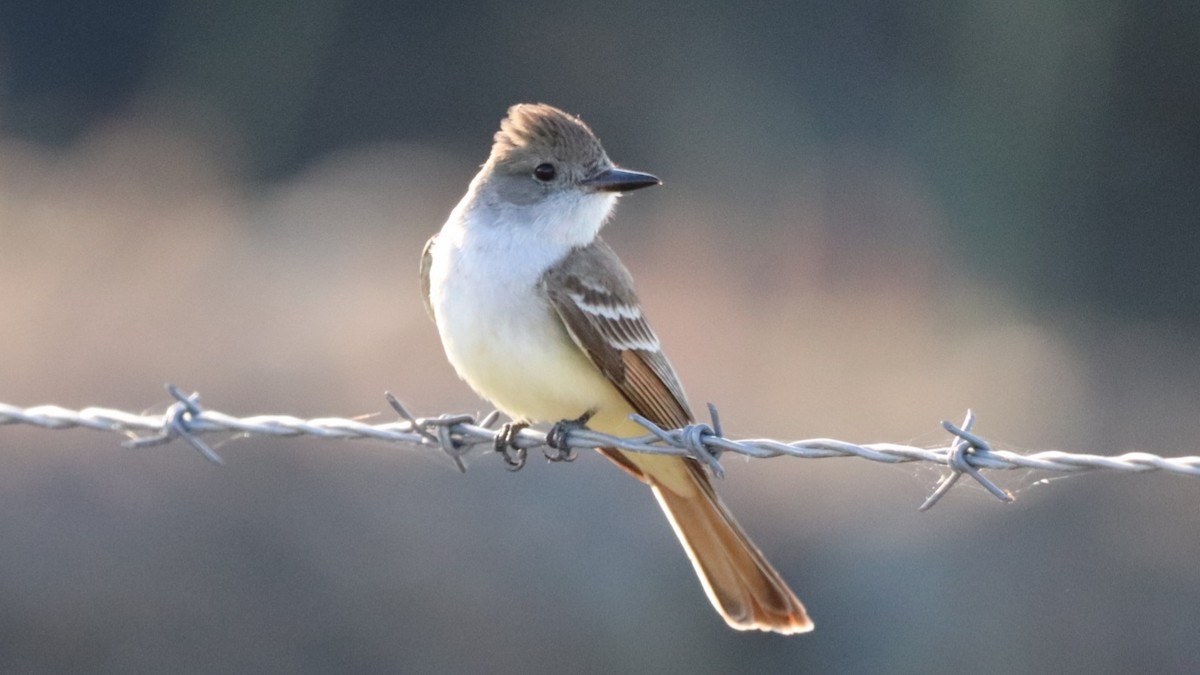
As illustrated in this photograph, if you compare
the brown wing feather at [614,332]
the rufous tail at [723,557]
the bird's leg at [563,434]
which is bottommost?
the rufous tail at [723,557]

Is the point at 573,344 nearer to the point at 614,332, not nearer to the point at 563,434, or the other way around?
the point at 614,332

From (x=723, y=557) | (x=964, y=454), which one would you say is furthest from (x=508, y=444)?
(x=964, y=454)

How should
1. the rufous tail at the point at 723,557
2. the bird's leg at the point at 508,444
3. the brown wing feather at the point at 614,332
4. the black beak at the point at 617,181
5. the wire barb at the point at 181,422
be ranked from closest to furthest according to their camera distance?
the wire barb at the point at 181,422 < the rufous tail at the point at 723,557 < the bird's leg at the point at 508,444 < the brown wing feather at the point at 614,332 < the black beak at the point at 617,181

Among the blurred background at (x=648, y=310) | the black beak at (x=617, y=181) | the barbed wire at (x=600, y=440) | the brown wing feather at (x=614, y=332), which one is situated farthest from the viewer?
the blurred background at (x=648, y=310)

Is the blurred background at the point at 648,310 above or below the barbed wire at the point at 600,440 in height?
above

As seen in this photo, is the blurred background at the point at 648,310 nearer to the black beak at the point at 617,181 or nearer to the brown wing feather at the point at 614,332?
the brown wing feather at the point at 614,332

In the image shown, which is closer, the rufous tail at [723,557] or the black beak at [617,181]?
the rufous tail at [723,557]

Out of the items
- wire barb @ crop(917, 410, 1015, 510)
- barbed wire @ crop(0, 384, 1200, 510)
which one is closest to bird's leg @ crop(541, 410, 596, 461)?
barbed wire @ crop(0, 384, 1200, 510)

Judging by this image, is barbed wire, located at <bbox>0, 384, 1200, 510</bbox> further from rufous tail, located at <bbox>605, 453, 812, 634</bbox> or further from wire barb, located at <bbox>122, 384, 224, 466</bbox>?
rufous tail, located at <bbox>605, 453, 812, 634</bbox>

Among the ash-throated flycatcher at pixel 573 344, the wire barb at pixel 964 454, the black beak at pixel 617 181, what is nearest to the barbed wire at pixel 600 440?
the wire barb at pixel 964 454
